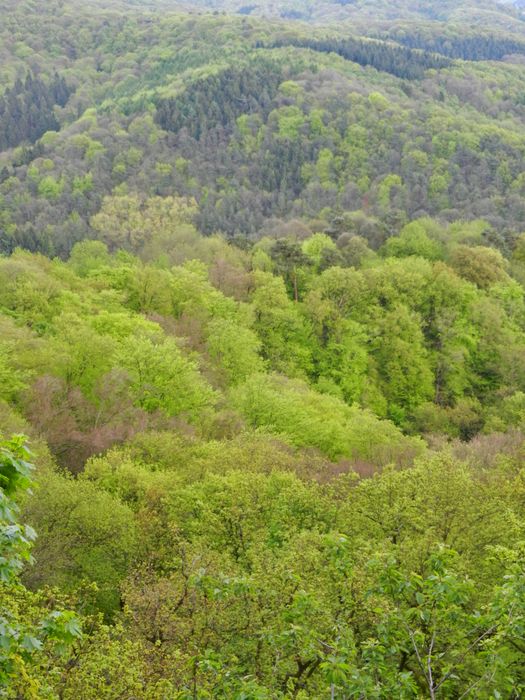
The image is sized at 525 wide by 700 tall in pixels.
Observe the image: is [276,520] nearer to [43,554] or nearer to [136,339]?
[43,554]

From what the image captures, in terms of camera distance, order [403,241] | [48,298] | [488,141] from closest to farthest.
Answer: [48,298] < [403,241] < [488,141]

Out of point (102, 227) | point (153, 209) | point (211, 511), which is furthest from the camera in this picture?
point (153, 209)

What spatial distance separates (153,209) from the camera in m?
156

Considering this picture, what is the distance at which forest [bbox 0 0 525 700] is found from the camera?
13.5 meters

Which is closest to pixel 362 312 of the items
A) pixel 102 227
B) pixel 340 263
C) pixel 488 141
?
pixel 340 263

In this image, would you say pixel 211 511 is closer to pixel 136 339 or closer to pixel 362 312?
pixel 136 339

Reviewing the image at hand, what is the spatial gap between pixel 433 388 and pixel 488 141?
112188mm

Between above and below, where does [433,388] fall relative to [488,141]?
below

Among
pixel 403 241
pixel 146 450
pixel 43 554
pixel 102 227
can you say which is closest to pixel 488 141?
pixel 403 241

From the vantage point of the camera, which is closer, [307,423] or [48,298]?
[307,423]

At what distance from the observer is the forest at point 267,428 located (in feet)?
44.1

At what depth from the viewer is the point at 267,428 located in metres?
47.3

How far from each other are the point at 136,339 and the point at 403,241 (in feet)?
206

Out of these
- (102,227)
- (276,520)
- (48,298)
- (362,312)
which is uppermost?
(276,520)
